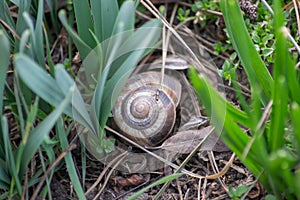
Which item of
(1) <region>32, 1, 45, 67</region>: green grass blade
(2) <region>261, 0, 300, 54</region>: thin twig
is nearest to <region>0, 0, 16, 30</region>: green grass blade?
(1) <region>32, 1, 45, 67</region>: green grass blade

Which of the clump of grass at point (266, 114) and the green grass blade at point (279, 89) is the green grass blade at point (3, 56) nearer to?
the clump of grass at point (266, 114)

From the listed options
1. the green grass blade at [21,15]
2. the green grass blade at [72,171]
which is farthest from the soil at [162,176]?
the green grass blade at [21,15]

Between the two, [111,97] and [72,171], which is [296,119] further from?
[72,171]

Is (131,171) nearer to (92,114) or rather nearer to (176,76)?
(92,114)

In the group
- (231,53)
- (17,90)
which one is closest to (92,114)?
(17,90)

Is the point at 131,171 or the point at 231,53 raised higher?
the point at 231,53

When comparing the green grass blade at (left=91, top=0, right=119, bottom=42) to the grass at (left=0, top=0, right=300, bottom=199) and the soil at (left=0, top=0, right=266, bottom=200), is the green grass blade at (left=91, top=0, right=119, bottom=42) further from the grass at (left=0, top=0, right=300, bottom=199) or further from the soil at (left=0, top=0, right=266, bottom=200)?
the soil at (left=0, top=0, right=266, bottom=200)
